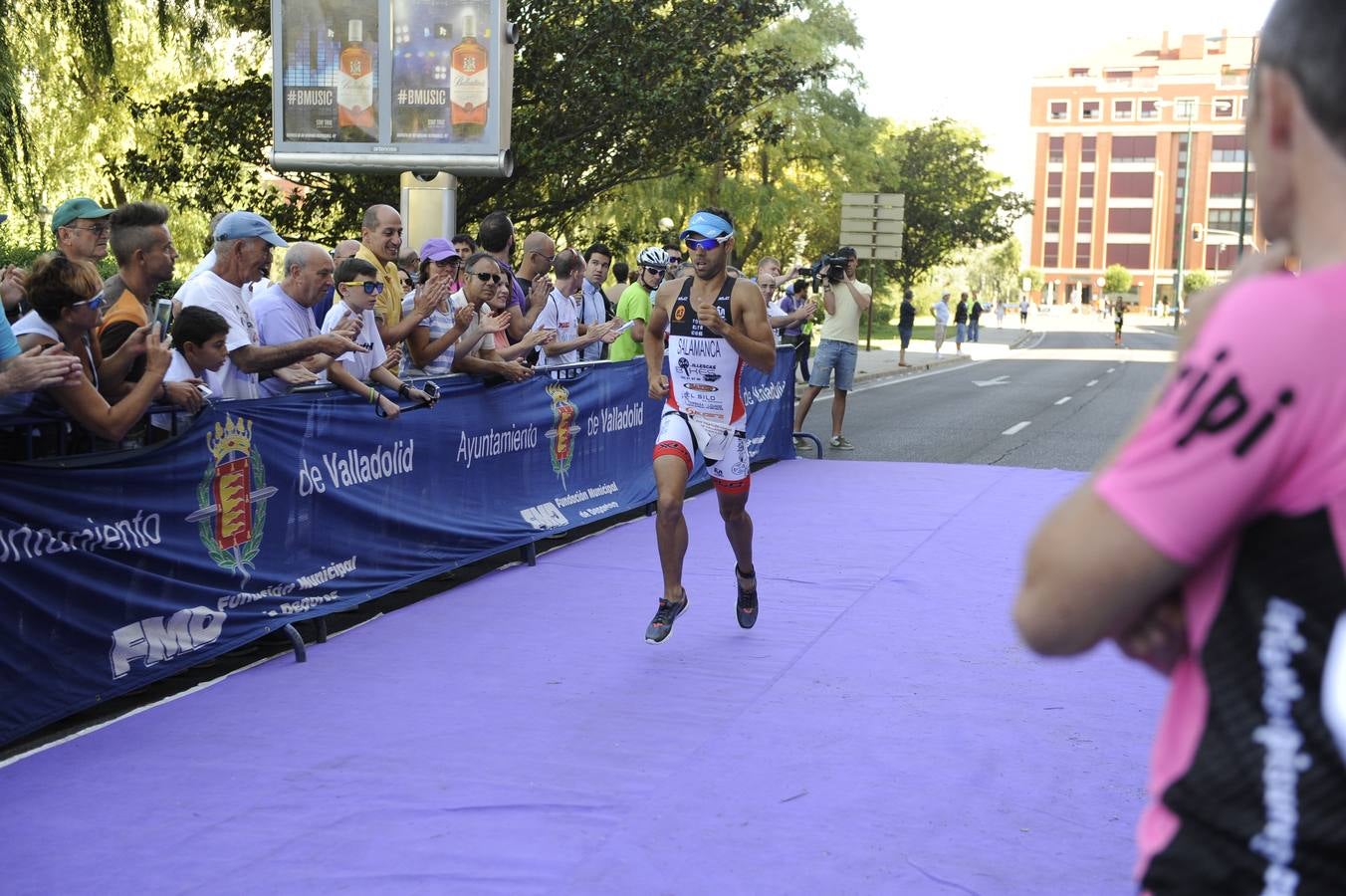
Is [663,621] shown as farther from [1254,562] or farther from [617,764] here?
[1254,562]

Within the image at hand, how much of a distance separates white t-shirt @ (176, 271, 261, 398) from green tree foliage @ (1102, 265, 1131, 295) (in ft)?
442

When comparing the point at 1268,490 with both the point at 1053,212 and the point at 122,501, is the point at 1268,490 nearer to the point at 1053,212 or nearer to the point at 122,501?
the point at 122,501

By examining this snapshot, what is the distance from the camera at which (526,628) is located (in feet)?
24.2

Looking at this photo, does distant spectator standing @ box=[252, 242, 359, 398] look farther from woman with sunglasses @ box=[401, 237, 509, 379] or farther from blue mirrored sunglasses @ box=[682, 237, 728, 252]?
blue mirrored sunglasses @ box=[682, 237, 728, 252]

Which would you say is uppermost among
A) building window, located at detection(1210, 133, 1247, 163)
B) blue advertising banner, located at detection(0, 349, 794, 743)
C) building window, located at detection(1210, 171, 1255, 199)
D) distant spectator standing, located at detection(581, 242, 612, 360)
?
building window, located at detection(1210, 133, 1247, 163)

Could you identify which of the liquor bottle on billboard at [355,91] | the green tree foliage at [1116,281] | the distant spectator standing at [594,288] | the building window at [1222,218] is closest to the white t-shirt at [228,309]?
the distant spectator standing at [594,288]

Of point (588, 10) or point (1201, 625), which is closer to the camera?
point (1201, 625)

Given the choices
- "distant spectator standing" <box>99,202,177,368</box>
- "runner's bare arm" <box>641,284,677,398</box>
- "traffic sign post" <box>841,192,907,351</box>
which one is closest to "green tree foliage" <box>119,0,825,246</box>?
"traffic sign post" <box>841,192,907,351</box>

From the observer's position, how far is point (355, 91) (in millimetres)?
15656

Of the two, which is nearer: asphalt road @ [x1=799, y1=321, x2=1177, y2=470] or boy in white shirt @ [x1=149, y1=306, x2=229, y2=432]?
boy in white shirt @ [x1=149, y1=306, x2=229, y2=432]

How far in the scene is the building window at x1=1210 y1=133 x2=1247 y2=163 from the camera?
140 metres

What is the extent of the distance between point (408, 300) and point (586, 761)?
16.2 feet

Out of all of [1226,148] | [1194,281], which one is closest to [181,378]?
[1194,281]

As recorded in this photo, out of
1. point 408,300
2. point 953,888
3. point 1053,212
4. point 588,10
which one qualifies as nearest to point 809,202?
point 588,10
